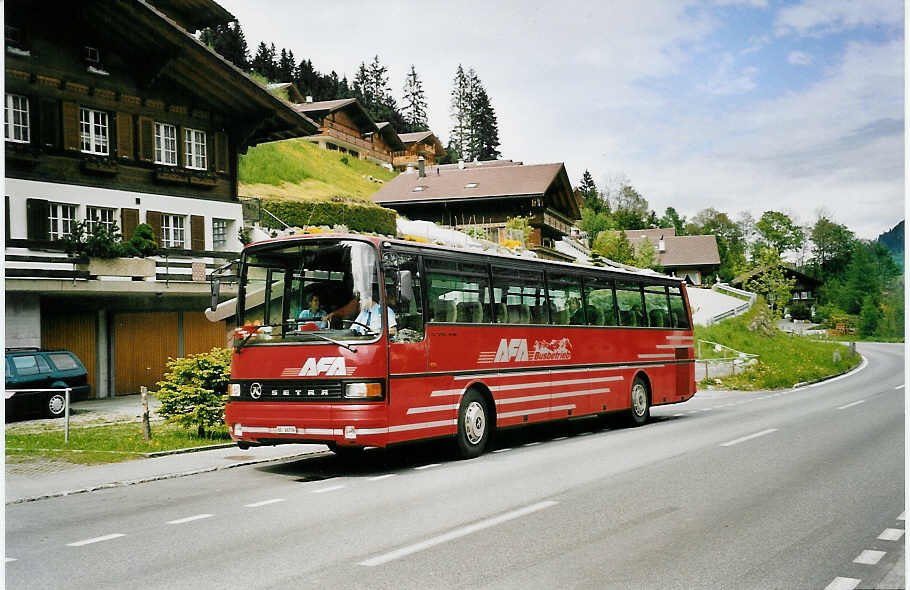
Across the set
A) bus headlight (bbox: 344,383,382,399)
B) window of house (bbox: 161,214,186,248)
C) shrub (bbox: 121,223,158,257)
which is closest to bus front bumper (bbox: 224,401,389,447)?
bus headlight (bbox: 344,383,382,399)

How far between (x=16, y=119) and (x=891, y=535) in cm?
2502

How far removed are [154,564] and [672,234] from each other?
425 feet

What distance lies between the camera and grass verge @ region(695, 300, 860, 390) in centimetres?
3622

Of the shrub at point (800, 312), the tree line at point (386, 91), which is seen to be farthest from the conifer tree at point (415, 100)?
the shrub at point (800, 312)

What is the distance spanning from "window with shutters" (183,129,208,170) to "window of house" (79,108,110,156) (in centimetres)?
325

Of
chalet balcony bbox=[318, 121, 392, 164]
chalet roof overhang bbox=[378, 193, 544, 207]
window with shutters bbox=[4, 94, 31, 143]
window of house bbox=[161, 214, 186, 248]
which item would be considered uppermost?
chalet balcony bbox=[318, 121, 392, 164]

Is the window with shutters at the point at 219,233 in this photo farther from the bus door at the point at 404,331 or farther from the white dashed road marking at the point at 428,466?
the white dashed road marking at the point at 428,466

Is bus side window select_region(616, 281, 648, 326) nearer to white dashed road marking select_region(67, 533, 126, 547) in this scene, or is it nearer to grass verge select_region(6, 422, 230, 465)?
grass verge select_region(6, 422, 230, 465)

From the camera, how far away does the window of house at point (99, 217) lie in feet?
85.7

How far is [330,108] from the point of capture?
4008 inches

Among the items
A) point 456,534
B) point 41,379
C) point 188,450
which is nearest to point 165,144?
point 41,379

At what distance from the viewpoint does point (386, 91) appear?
15550 centimetres

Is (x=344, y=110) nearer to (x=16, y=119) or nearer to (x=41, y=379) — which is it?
(x=16, y=119)

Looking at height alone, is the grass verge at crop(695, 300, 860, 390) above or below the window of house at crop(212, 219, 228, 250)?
below
